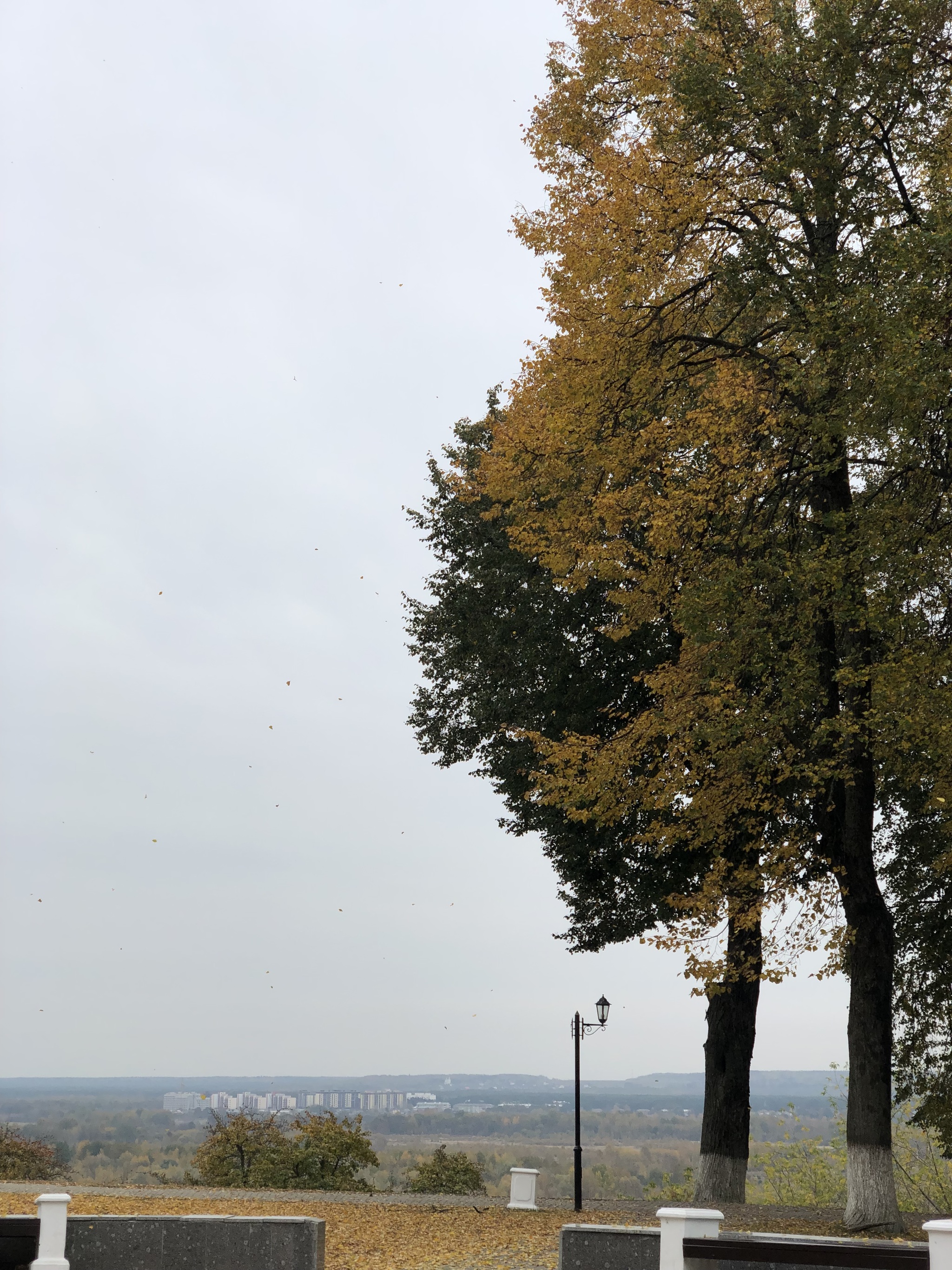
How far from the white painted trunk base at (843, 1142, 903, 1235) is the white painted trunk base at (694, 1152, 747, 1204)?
381 centimetres

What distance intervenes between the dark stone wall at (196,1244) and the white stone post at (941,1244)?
18.4 feet

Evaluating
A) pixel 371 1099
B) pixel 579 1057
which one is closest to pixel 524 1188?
pixel 579 1057

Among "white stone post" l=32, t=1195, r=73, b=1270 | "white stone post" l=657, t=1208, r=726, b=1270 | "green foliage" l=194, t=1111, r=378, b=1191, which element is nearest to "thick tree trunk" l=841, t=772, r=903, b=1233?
"white stone post" l=657, t=1208, r=726, b=1270

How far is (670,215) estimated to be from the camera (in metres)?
14.1

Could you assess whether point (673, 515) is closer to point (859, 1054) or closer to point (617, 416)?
point (617, 416)

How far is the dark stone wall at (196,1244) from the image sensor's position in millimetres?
10641

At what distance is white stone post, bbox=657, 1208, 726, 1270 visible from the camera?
30.0ft

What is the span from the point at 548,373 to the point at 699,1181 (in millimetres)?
12407

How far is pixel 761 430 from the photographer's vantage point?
47.5 ft

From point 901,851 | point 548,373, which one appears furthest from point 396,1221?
point 548,373

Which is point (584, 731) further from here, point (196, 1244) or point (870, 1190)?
point (196, 1244)

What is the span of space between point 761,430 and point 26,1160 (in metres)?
19.4

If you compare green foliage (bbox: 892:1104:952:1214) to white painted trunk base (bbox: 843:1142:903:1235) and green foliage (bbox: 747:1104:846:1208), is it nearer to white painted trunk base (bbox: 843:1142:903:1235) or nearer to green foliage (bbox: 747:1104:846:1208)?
green foliage (bbox: 747:1104:846:1208)

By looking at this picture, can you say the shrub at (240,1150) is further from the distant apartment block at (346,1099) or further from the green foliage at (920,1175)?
the distant apartment block at (346,1099)
